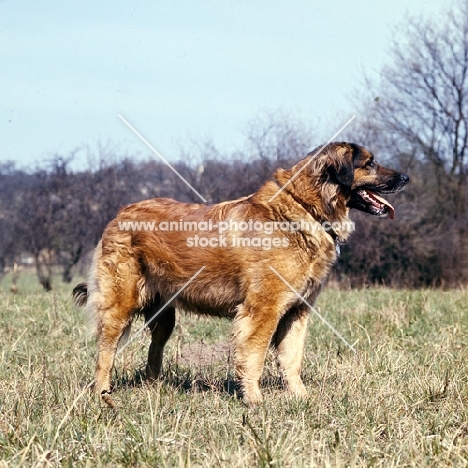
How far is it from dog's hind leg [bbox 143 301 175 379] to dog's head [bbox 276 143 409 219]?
153 centimetres

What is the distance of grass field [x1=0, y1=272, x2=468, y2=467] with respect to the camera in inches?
128

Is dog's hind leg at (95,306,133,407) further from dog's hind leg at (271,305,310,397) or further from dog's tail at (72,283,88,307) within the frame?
dog's hind leg at (271,305,310,397)

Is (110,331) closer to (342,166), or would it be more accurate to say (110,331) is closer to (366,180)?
(342,166)

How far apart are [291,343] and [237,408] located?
1.14 m

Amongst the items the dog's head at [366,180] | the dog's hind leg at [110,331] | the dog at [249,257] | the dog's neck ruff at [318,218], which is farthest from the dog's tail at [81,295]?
the dog's head at [366,180]

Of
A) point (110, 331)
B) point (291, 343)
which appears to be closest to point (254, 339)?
point (291, 343)

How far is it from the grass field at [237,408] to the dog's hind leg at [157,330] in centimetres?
14

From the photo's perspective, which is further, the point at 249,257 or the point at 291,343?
the point at 291,343

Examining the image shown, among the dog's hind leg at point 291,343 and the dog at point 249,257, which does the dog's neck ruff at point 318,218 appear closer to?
the dog at point 249,257

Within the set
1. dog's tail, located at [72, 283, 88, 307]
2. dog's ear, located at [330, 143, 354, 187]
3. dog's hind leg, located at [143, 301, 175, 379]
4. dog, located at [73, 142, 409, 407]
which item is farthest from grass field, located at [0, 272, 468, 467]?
dog's ear, located at [330, 143, 354, 187]

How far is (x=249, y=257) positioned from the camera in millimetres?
5117

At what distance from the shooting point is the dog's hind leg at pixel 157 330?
5.66m

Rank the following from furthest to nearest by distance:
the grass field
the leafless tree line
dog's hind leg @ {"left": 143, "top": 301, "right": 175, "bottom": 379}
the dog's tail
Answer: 1. the leafless tree line
2. the dog's tail
3. dog's hind leg @ {"left": 143, "top": 301, "right": 175, "bottom": 379}
4. the grass field

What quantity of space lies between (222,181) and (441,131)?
8739 mm
